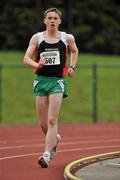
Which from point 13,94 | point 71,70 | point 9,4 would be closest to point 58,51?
point 71,70

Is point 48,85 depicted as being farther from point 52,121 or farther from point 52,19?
point 52,19

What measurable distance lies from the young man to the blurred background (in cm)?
1219

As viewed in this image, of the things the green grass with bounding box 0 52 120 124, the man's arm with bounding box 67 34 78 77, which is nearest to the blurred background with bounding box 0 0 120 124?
the green grass with bounding box 0 52 120 124

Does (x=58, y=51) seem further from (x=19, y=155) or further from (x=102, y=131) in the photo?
(x=102, y=131)

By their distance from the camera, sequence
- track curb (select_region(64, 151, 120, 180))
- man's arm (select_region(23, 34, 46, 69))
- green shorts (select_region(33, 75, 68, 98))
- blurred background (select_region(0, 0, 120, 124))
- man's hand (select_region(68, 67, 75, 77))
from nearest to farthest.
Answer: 1. track curb (select_region(64, 151, 120, 180))
2. man's arm (select_region(23, 34, 46, 69))
3. green shorts (select_region(33, 75, 68, 98))
4. man's hand (select_region(68, 67, 75, 77))
5. blurred background (select_region(0, 0, 120, 124))

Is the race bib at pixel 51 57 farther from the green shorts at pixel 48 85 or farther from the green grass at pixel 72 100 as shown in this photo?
the green grass at pixel 72 100

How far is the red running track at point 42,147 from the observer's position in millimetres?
10977

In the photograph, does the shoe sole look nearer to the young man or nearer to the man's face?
→ the young man

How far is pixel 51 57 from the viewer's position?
446 inches

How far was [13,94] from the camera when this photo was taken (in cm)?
2844

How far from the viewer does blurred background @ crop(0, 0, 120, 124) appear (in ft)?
87.2

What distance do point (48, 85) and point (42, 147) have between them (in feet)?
12.0

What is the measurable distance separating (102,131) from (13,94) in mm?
9532

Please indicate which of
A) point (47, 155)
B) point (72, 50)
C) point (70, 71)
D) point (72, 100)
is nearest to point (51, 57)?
point (70, 71)
